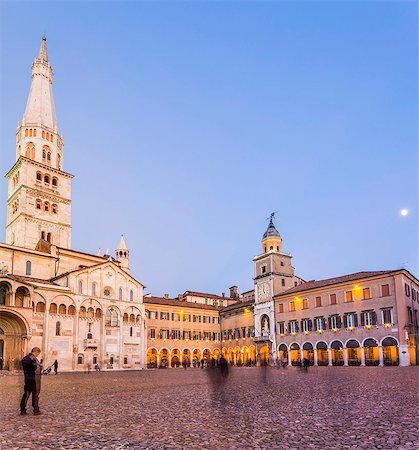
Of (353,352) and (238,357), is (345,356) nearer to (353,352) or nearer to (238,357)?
(353,352)

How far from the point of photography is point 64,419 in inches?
398

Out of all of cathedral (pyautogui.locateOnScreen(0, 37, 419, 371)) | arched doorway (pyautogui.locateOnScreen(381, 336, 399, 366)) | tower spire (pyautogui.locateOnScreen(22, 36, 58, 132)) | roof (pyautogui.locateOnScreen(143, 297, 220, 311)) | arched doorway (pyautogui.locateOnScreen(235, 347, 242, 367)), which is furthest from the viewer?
arched doorway (pyautogui.locateOnScreen(235, 347, 242, 367))

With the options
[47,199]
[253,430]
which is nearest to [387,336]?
[253,430]

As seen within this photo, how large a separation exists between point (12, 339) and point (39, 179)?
2745 cm

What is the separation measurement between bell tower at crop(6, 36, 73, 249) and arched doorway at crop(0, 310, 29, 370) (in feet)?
56.5

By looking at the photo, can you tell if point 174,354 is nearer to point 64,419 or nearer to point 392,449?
point 64,419

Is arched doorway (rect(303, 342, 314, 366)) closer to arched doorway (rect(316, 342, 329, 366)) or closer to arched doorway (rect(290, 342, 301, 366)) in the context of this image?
arched doorway (rect(316, 342, 329, 366))

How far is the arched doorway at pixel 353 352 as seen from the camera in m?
49.0

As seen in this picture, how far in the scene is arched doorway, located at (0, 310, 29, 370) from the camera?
150ft

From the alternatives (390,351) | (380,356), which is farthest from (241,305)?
(390,351)

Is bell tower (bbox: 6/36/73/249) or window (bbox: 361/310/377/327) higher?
bell tower (bbox: 6/36/73/249)

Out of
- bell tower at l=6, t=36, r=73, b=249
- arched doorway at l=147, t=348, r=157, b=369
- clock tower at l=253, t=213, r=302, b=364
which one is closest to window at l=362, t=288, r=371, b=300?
clock tower at l=253, t=213, r=302, b=364

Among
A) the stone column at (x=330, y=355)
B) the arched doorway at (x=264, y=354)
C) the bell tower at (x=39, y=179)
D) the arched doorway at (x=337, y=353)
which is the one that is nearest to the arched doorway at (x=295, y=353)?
the stone column at (x=330, y=355)

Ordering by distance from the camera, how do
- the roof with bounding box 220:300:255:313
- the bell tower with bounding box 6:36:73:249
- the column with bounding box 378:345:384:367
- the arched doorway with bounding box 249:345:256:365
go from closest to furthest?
the column with bounding box 378:345:384:367
the bell tower with bounding box 6:36:73:249
the arched doorway with bounding box 249:345:256:365
the roof with bounding box 220:300:255:313
